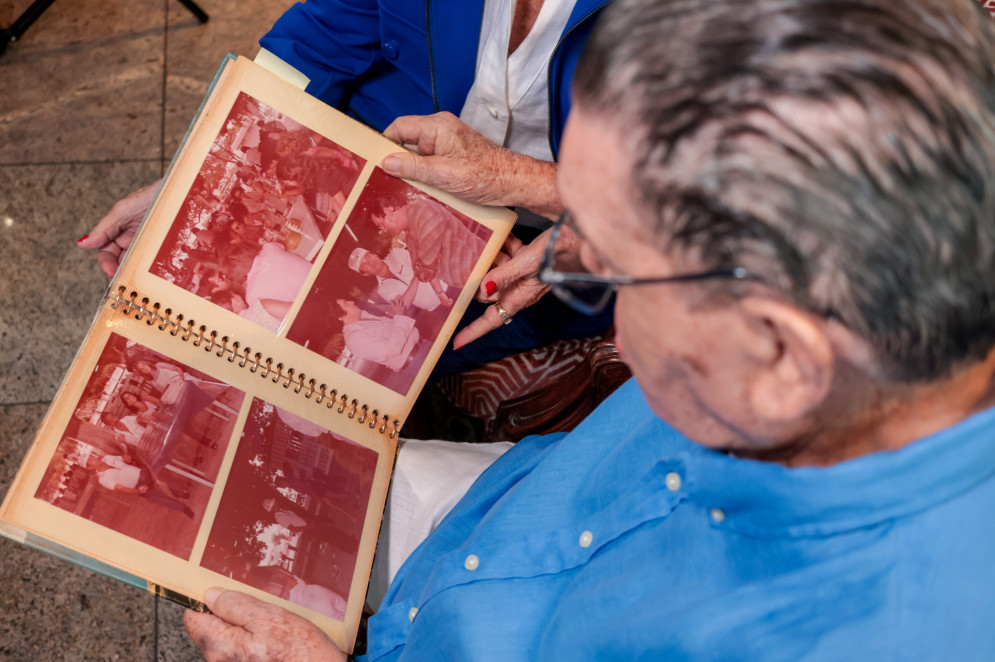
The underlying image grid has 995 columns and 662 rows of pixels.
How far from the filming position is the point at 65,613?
1.50m

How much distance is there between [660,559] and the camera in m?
0.67

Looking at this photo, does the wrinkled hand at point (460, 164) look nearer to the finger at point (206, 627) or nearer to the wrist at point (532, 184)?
the wrist at point (532, 184)

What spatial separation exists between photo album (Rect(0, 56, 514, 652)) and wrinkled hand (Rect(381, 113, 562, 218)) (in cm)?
3

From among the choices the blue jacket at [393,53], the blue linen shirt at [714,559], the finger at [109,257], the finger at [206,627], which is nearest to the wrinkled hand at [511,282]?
the blue jacket at [393,53]

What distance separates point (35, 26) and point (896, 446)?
244 cm

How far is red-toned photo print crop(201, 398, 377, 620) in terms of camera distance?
2.81ft

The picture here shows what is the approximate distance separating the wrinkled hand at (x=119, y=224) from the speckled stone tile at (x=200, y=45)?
88 centimetres

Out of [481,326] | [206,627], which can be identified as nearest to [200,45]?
[481,326]

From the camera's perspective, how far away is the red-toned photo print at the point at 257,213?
912 millimetres

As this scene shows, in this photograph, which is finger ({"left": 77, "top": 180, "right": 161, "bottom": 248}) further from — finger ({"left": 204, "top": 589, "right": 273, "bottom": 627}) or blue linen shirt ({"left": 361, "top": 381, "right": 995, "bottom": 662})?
blue linen shirt ({"left": 361, "top": 381, "right": 995, "bottom": 662})

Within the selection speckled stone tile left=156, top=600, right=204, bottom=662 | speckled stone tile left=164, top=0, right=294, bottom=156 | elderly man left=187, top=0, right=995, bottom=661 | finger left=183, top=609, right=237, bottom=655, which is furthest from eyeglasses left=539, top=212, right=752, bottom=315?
speckled stone tile left=164, top=0, right=294, bottom=156

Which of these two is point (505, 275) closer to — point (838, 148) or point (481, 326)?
point (481, 326)

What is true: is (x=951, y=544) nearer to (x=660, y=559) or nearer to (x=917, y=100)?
(x=660, y=559)

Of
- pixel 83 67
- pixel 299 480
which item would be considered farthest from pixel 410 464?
pixel 83 67
